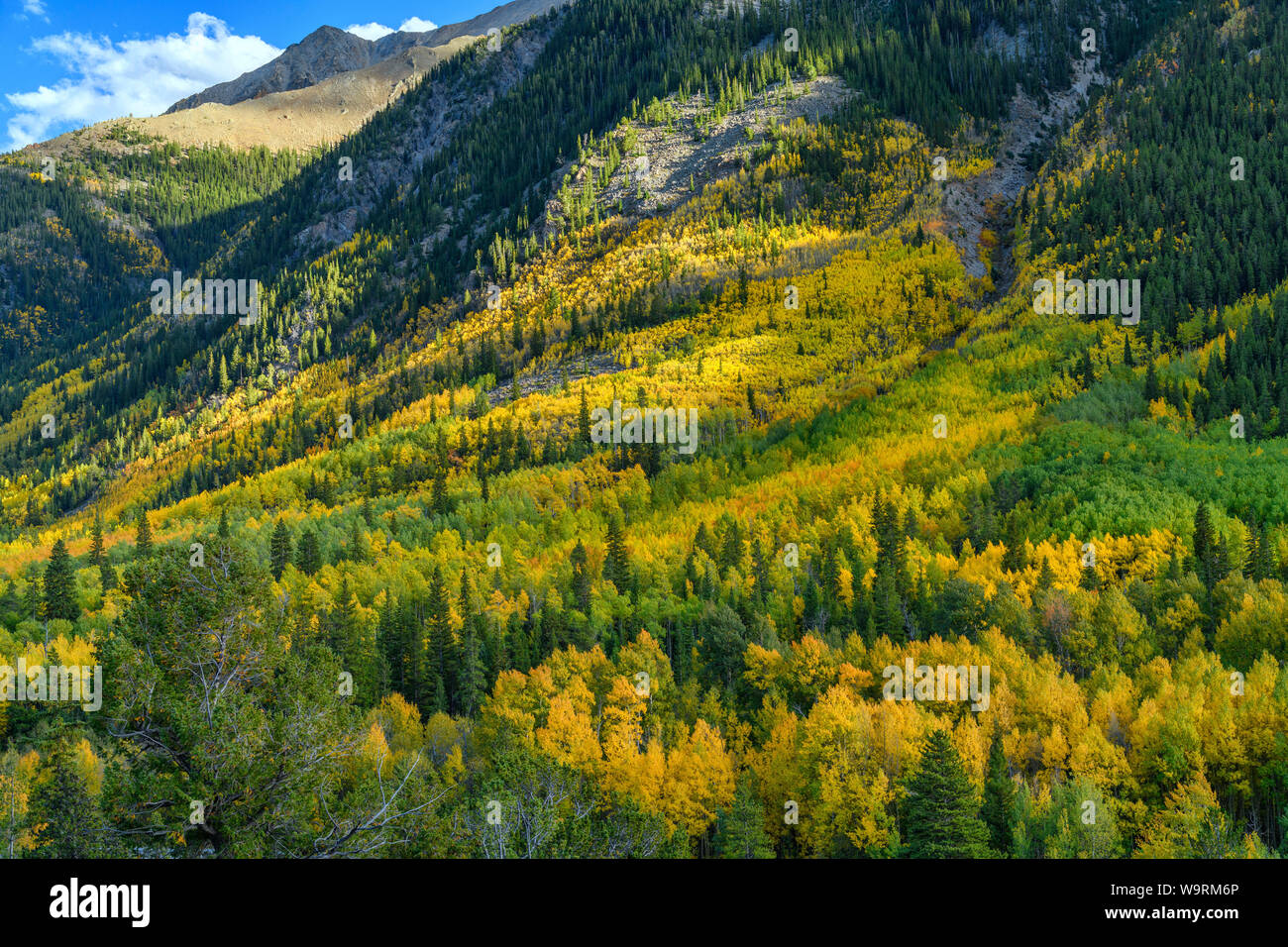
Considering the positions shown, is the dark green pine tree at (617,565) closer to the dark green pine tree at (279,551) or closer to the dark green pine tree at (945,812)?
the dark green pine tree at (279,551)

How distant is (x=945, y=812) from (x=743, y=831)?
1379 cm

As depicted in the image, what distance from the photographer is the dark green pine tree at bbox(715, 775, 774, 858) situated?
→ 58.3m

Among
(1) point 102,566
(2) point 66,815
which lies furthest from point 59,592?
(2) point 66,815

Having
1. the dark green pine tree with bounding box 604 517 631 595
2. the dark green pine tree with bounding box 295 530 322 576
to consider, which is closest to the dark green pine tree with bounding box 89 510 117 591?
the dark green pine tree with bounding box 295 530 322 576

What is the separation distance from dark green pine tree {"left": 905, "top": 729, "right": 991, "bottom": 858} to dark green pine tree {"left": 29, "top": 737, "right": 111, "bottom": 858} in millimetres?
46950

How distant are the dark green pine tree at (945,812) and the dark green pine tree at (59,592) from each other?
107652 millimetres

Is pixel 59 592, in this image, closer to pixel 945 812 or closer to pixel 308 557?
pixel 308 557

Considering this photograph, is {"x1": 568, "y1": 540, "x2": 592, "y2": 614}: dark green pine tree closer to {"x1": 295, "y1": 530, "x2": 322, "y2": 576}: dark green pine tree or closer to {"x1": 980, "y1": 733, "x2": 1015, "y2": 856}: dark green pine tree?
{"x1": 295, "y1": 530, "x2": 322, "y2": 576}: dark green pine tree

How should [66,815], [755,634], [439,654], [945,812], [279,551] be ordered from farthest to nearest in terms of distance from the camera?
[279,551] < [439,654] < [755,634] < [945,812] < [66,815]

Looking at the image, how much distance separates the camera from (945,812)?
178 ft

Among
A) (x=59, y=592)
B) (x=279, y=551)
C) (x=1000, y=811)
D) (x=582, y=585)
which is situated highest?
(x=279, y=551)

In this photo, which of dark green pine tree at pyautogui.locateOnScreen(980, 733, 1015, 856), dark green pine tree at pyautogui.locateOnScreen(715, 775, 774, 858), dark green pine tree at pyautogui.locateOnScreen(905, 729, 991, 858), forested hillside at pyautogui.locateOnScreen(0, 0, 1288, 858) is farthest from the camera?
dark green pine tree at pyautogui.locateOnScreen(715, 775, 774, 858)
